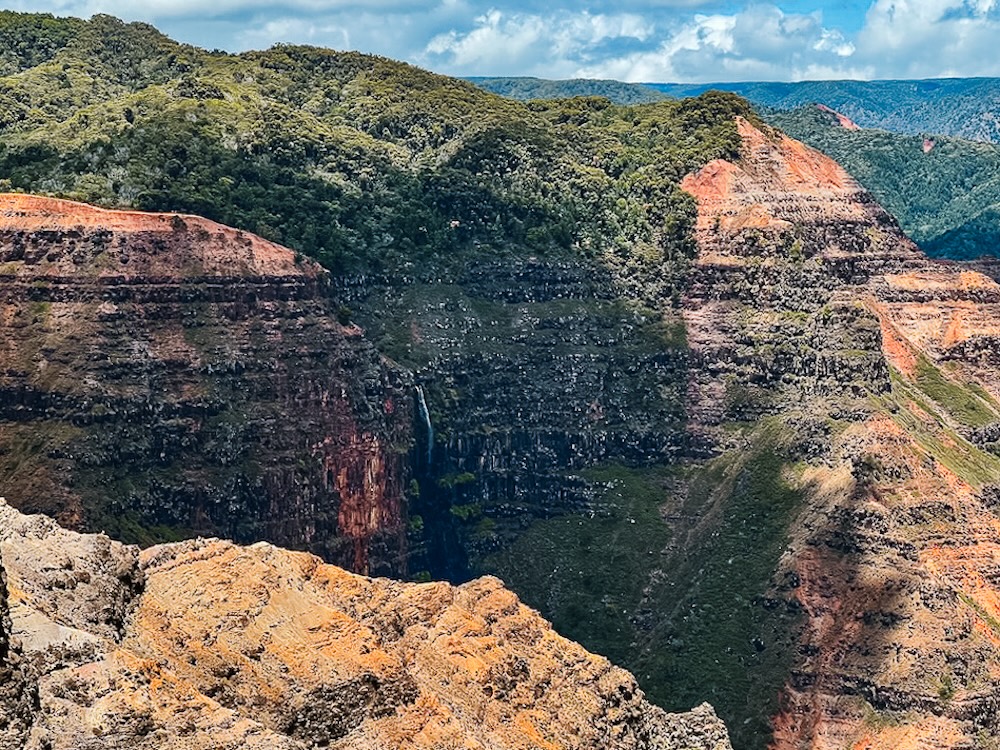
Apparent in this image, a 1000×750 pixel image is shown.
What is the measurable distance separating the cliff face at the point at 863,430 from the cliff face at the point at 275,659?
36.0 meters

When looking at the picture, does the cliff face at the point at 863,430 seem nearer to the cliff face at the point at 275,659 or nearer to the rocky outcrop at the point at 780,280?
the rocky outcrop at the point at 780,280

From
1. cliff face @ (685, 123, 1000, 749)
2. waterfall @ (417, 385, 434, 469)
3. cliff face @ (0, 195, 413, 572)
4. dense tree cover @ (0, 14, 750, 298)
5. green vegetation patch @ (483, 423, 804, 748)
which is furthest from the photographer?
dense tree cover @ (0, 14, 750, 298)

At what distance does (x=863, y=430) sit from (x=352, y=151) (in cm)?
5293

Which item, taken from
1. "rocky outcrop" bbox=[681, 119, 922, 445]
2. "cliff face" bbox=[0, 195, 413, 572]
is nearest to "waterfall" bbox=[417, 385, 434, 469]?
"cliff face" bbox=[0, 195, 413, 572]

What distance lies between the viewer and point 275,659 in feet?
206

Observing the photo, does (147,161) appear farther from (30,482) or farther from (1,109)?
(30,482)

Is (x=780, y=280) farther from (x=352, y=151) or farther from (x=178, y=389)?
(x=178, y=389)

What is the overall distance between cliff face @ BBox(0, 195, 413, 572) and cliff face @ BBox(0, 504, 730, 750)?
4526 cm

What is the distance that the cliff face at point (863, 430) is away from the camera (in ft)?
381

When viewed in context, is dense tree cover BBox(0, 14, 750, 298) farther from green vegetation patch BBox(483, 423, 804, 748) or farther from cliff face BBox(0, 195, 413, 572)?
green vegetation patch BBox(483, 423, 804, 748)

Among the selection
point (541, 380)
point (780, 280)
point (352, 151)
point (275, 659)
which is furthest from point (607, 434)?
point (275, 659)

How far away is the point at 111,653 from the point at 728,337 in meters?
102

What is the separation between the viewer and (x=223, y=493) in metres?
126

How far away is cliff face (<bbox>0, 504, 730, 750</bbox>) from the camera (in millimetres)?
50656
